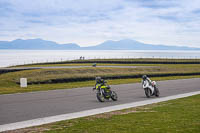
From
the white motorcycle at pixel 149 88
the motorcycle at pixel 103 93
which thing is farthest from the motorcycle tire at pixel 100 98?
the white motorcycle at pixel 149 88

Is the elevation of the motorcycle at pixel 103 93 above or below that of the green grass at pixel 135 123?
above

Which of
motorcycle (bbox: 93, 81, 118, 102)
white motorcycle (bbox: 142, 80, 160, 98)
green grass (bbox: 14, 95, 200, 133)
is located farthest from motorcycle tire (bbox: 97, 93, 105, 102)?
green grass (bbox: 14, 95, 200, 133)

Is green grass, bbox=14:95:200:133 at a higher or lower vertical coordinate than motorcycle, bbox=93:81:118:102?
lower

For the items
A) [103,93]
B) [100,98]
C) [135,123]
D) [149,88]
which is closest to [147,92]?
[149,88]

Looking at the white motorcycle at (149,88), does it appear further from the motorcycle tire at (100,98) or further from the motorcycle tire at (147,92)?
the motorcycle tire at (100,98)

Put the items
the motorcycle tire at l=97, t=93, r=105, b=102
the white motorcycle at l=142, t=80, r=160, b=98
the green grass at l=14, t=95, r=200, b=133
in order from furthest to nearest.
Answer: the white motorcycle at l=142, t=80, r=160, b=98 < the motorcycle tire at l=97, t=93, r=105, b=102 < the green grass at l=14, t=95, r=200, b=133

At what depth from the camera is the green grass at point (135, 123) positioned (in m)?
9.55

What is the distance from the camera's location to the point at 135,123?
10609mm

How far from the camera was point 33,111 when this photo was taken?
1352 cm

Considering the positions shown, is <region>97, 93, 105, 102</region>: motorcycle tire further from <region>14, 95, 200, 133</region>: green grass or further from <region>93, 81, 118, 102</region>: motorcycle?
<region>14, 95, 200, 133</region>: green grass

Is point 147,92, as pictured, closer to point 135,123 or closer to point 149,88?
point 149,88

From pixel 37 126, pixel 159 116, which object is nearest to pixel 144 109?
pixel 159 116

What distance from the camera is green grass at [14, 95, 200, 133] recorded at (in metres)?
9.55

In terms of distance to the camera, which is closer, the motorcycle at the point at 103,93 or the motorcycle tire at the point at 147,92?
the motorcycle at the point at 103,93
